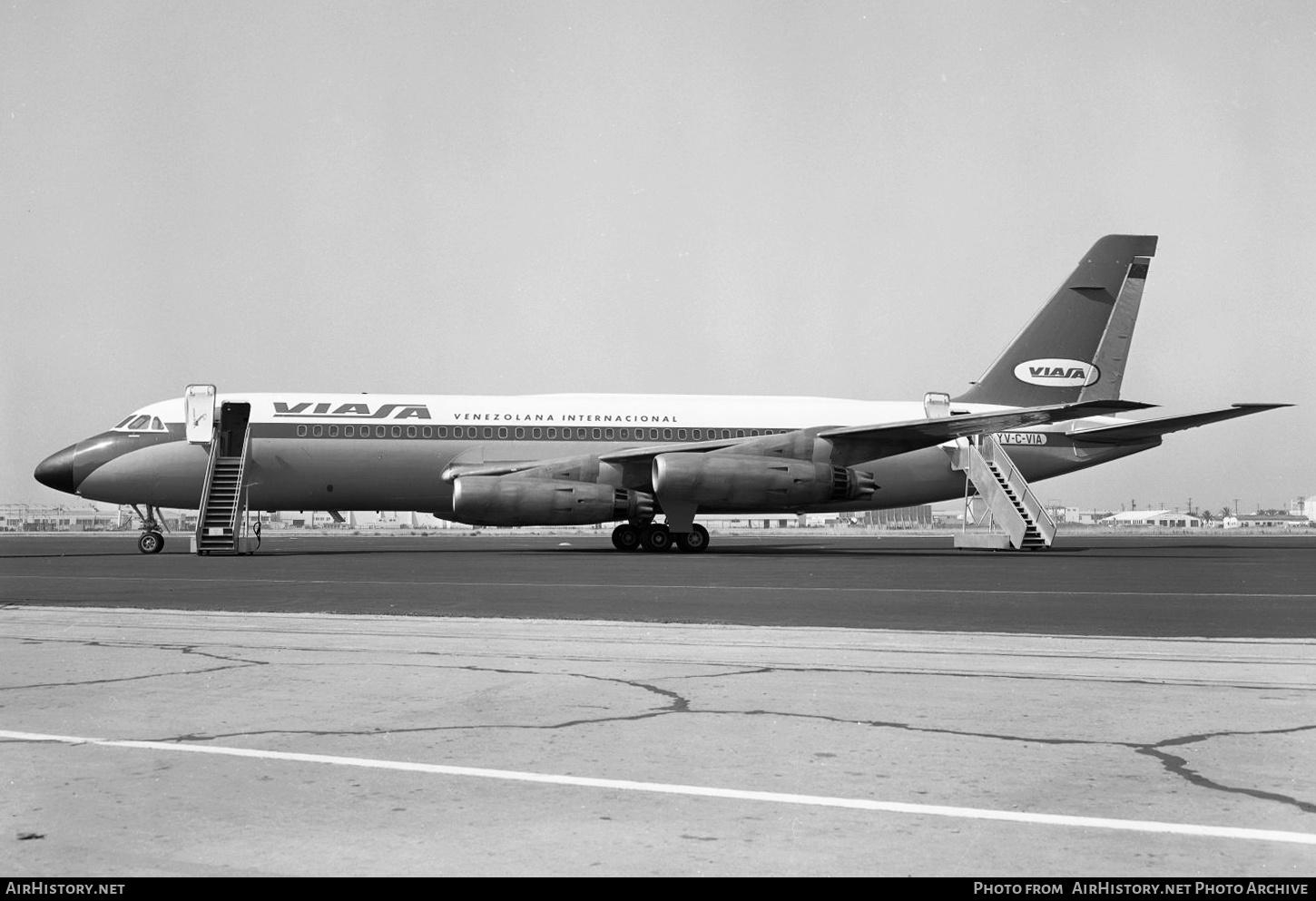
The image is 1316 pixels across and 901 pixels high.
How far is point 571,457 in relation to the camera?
96.4ft

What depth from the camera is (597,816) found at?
4484mm

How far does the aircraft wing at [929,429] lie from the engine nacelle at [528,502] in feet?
18.5

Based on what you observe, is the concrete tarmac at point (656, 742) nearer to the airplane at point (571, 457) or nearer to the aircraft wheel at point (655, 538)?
the airplane at point (571, 457)

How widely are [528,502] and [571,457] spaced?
3.04 metres

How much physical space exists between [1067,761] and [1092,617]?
24.4ft

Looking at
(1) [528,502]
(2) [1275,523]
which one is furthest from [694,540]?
(2) [1275,523]

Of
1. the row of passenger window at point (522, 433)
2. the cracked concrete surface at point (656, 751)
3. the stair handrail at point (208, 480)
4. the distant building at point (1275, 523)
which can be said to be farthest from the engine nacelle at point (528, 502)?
the distant building at point (1275, 523)

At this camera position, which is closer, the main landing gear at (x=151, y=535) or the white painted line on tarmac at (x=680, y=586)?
the white painted line on tarmac at (x=680, y=586)

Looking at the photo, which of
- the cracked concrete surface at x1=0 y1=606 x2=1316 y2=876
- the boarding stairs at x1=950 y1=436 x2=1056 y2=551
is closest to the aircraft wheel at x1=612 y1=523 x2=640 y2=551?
the boarding stairs at x1=950 y1=436 x2=1056 y2=551

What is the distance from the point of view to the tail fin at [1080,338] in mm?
34000

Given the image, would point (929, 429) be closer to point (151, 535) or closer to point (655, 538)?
point (655, 538)

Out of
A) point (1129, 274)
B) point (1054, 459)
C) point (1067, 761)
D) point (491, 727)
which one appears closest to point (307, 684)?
point (491, 727)

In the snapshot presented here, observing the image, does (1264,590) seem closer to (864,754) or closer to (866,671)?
(866,671)

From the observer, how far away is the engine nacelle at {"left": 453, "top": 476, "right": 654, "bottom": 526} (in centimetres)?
2653
